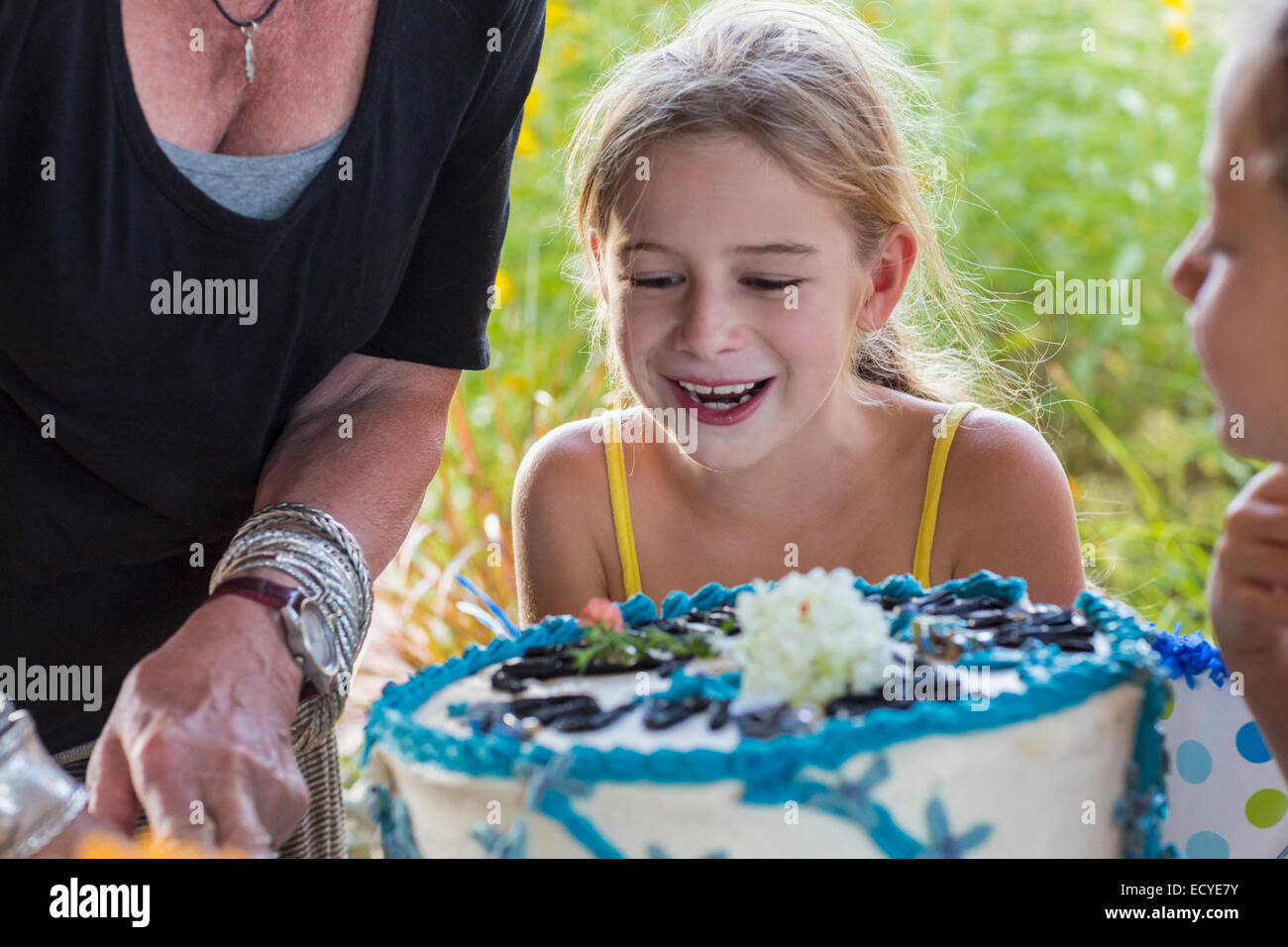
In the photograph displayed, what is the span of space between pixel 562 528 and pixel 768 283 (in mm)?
535

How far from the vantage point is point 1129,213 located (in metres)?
3.78

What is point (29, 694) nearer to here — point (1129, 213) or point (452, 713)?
point (452, 713)

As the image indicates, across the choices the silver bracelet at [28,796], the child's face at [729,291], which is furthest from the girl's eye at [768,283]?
the silver bracelet at [28,796]

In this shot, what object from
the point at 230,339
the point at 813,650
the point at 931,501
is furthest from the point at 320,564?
the point at 931,501

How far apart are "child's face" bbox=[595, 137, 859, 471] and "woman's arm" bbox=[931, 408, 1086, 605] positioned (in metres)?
0.26

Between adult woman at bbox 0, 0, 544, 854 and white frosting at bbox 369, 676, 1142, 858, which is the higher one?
adult woman at bbox 0, 0, 544, 854

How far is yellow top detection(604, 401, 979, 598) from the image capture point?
1.75 meters

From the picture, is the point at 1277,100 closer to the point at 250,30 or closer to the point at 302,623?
the point at 302,623

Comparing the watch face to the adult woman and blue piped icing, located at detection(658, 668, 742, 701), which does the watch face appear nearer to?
the adult woman

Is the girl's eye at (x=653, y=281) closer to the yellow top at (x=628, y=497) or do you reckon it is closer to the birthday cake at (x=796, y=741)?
the yellow top at (x=628, y=497)

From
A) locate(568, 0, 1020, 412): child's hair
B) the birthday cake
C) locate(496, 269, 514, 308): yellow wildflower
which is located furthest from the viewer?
locate(496, 269, 514, 308): yellow wildflower

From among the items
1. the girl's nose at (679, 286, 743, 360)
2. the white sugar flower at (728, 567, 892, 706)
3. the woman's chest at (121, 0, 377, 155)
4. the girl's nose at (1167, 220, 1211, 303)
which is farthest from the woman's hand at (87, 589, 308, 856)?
the girl's nose at (1167, 220, 1211, 303)

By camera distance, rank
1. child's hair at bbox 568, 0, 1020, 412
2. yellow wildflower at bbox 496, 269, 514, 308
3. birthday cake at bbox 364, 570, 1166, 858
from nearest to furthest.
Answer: birthday cake at bbox 364, 570, 1166, 858 < child's hair at bbox 568, 0, 1020, 412 < yellow wildflower at bbox 496, 269, 514, 308

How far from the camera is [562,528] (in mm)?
1894
